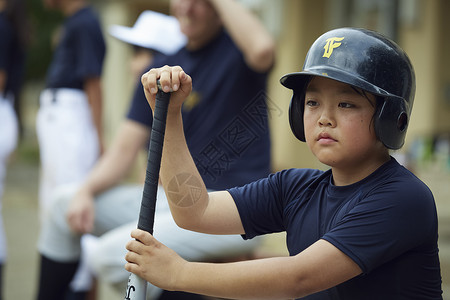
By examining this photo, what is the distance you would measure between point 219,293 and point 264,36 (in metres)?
1.66

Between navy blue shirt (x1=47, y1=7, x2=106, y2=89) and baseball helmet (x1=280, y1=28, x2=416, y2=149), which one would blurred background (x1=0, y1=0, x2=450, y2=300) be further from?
baseball helmet (x1=280, y1=28, x2=416, y2=149)

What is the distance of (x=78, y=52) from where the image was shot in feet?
15.4

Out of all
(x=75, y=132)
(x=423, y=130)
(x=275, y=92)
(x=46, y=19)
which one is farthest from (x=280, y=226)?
(x=46, y=19)

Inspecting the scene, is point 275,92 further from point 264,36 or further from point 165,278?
point 165,278

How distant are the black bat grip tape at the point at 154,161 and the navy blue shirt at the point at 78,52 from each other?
2708 mm

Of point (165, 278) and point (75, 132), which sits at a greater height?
point (75, 132)

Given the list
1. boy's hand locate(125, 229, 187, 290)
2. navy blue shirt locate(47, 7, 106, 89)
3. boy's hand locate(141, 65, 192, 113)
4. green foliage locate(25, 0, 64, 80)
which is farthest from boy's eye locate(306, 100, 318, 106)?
green foliage locate(25, 0, 64, 80)

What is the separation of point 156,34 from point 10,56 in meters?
1.07

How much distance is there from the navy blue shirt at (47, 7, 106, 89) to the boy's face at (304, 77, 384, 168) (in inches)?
111

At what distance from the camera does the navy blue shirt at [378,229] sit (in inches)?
74.0

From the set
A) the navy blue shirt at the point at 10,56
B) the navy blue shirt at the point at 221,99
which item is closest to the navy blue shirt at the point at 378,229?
the navy blue shirt at the point at 221,99

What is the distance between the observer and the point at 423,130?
8.24m

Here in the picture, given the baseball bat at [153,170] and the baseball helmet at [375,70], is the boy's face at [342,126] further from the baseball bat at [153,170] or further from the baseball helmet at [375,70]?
the baseball bat at [153,170]

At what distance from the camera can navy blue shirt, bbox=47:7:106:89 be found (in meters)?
4.61
